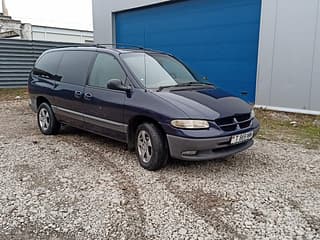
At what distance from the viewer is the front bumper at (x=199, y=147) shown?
12.1ft

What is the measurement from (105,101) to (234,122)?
1.97 metres

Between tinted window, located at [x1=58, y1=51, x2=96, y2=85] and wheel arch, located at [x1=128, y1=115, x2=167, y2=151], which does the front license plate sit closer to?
wheel arch, located at [x1=128, y1=115, x2=167, y2=151]

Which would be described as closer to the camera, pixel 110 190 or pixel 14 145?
pixel 110 190

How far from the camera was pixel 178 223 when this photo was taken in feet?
9.32

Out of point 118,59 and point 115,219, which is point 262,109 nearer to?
Result: point 118,59

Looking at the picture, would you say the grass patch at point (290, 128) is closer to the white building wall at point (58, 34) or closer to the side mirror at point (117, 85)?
the side mirror at point (117, 85)

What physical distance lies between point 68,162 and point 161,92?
174 cm

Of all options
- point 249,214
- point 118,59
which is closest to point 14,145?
point 118,59

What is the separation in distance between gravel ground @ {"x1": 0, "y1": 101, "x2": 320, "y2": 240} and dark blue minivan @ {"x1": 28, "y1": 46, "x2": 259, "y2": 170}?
361 mm

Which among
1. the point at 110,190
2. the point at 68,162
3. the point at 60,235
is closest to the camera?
the point at 60,235

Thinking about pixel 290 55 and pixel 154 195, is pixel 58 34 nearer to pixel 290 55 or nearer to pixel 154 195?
pixel 290 55

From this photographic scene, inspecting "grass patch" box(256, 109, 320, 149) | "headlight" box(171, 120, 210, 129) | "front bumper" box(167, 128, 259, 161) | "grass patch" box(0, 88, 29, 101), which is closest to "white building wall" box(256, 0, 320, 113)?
"grass patch" box(256, 109, 320, 149)

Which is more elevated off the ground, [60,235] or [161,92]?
[161,92]

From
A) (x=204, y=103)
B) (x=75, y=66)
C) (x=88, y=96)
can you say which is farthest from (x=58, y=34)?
(x=204, y=103)
